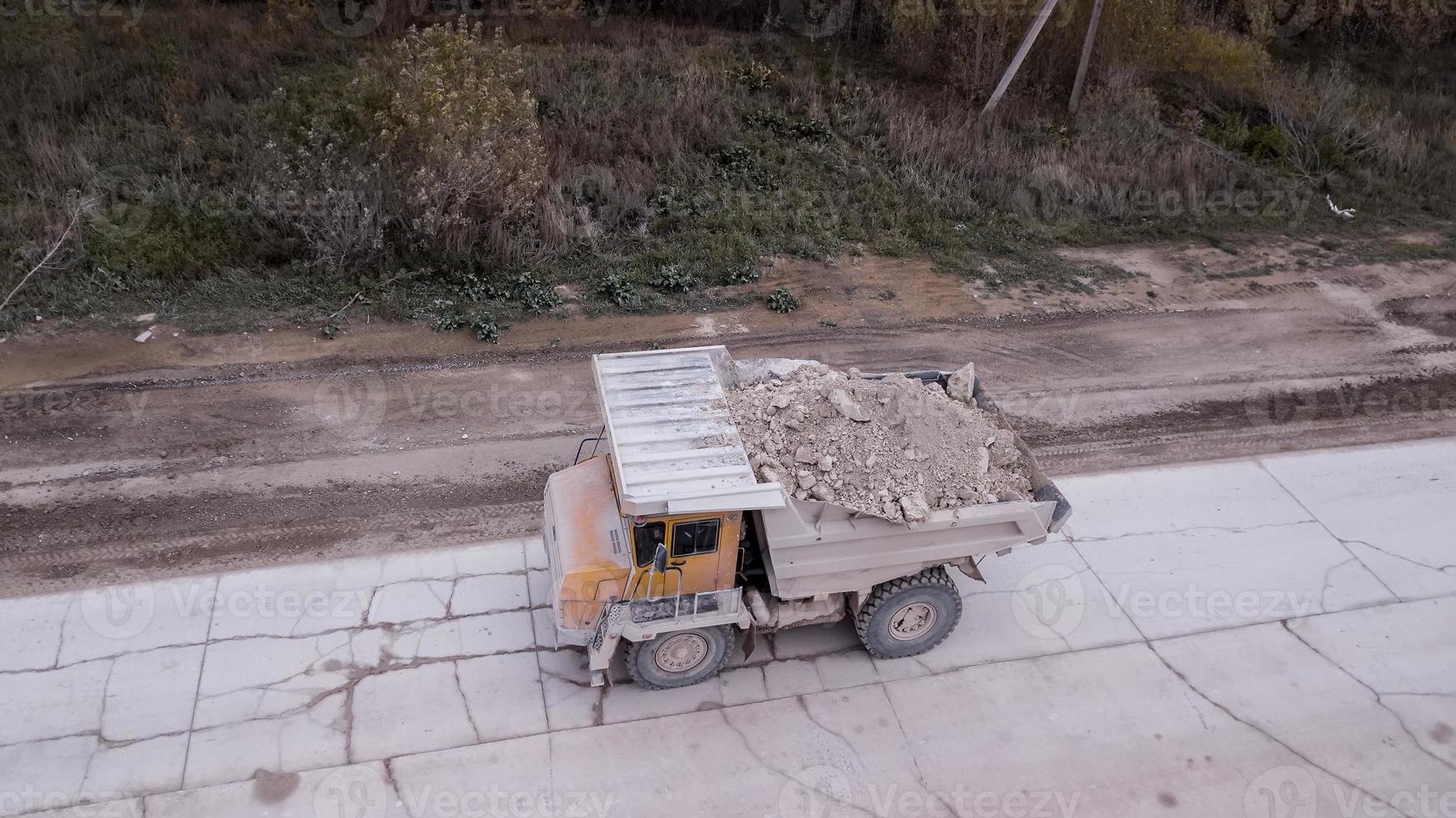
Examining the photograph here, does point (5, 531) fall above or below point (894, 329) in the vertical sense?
below

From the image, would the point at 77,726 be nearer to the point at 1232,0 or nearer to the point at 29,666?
the point at 29,666

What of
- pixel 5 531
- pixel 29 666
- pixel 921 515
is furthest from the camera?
pixel 5 531

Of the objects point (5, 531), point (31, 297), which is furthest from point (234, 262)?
point (5, 531)

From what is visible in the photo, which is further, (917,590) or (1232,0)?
(1232,0)
